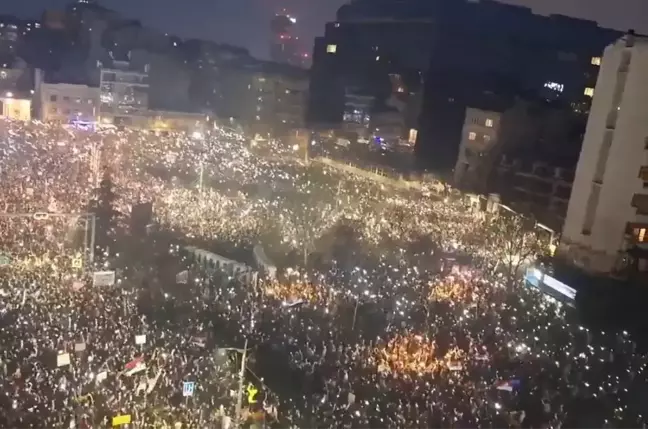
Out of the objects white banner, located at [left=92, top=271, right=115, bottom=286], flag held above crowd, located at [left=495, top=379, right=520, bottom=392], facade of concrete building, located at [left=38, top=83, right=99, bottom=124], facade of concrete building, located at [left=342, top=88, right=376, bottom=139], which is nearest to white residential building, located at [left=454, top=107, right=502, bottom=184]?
facade of concrete building, located at [left=342, top=88, right=376, bottom=139]

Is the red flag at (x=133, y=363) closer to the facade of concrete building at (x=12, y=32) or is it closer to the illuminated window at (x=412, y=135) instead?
the illuminated window at (x=412, y=135)

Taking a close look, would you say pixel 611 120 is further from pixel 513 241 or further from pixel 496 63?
pixel 496 63

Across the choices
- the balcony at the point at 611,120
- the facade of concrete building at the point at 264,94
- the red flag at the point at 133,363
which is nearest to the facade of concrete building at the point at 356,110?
the facade of concrete building at the point at 264,94

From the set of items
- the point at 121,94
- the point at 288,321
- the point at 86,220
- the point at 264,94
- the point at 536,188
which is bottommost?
the point at 288,321

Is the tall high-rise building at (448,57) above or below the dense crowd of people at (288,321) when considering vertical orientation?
above

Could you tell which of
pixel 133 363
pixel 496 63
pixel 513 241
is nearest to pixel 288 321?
pixel 133 363
